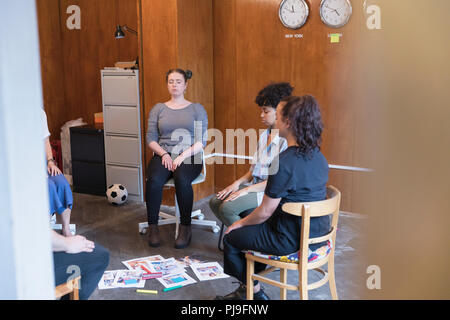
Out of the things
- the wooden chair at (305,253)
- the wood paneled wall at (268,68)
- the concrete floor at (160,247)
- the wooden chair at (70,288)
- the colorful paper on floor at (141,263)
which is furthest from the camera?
the wood paneled wall at (268,68)

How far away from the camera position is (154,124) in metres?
3.87

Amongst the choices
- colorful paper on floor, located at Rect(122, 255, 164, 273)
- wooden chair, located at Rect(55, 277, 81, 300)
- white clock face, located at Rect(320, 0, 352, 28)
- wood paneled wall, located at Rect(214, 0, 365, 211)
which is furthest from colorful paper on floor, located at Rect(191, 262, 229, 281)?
white clock face, located at Rect(320, 0, 352, 28)

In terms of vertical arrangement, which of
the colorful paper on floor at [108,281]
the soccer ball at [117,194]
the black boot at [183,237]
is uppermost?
the soccer ball at [117,194]

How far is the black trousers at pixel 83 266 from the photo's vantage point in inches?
80.3

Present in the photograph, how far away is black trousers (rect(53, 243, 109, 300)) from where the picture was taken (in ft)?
6.69

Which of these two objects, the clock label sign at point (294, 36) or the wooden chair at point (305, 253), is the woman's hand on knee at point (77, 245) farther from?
the clock label sign at point (294, 36)

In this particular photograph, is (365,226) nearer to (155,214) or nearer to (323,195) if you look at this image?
(323,195)

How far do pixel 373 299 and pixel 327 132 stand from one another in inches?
154

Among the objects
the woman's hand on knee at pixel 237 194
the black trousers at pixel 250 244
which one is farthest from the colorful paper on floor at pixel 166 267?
the black trousers at pixel 250 244

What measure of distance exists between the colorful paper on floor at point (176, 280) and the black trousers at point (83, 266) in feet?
2.59

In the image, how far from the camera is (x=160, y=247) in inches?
140

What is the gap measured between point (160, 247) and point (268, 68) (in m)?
2.06

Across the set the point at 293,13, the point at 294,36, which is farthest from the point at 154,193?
the point at 293,13
